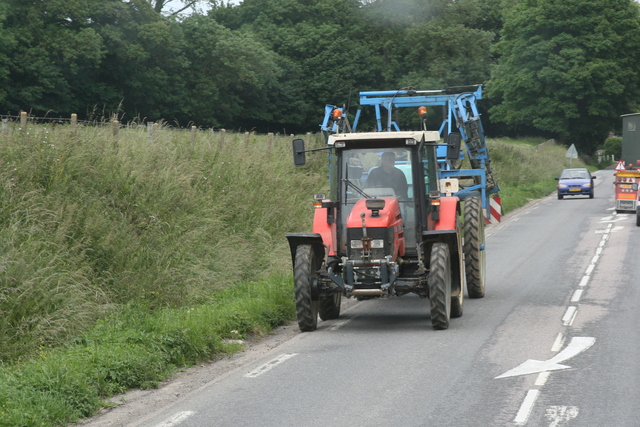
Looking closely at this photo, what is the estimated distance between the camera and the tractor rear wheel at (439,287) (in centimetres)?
1106

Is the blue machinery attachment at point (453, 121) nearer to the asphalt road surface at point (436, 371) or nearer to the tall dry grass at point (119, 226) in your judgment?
the tall dry grass at point (119, 226)

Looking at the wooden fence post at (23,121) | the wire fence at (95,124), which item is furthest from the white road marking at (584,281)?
the wooden fence post at (23,121)

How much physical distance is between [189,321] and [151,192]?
450 centimetres

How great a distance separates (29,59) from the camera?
48.2 metres

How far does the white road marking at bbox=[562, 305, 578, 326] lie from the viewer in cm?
1183

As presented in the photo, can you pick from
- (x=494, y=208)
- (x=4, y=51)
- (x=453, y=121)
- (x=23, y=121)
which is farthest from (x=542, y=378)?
(x=4, y=51)

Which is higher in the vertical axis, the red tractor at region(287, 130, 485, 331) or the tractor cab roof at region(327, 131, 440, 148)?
the tractor cab roof at region(327, 131, 440, 148)

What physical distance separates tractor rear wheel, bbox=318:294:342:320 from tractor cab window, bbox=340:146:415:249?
124 cm

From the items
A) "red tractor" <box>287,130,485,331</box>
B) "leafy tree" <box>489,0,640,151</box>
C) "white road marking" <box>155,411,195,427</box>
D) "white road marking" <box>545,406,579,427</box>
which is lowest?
"white road marking" <box>545,406,579,427</box>

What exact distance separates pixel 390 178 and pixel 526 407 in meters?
5.13

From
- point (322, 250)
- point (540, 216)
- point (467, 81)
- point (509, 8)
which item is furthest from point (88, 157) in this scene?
point (509, 8)

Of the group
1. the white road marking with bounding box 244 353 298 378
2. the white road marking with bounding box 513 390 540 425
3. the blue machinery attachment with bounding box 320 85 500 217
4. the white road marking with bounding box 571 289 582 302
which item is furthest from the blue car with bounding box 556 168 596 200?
the white road marking with bounding box 513 390 540 425

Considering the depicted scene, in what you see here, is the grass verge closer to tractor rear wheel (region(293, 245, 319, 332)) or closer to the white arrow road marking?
tractor rear wheel (region(293, 245, 319, 332))

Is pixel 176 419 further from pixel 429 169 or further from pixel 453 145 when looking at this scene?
pixel 453 145
